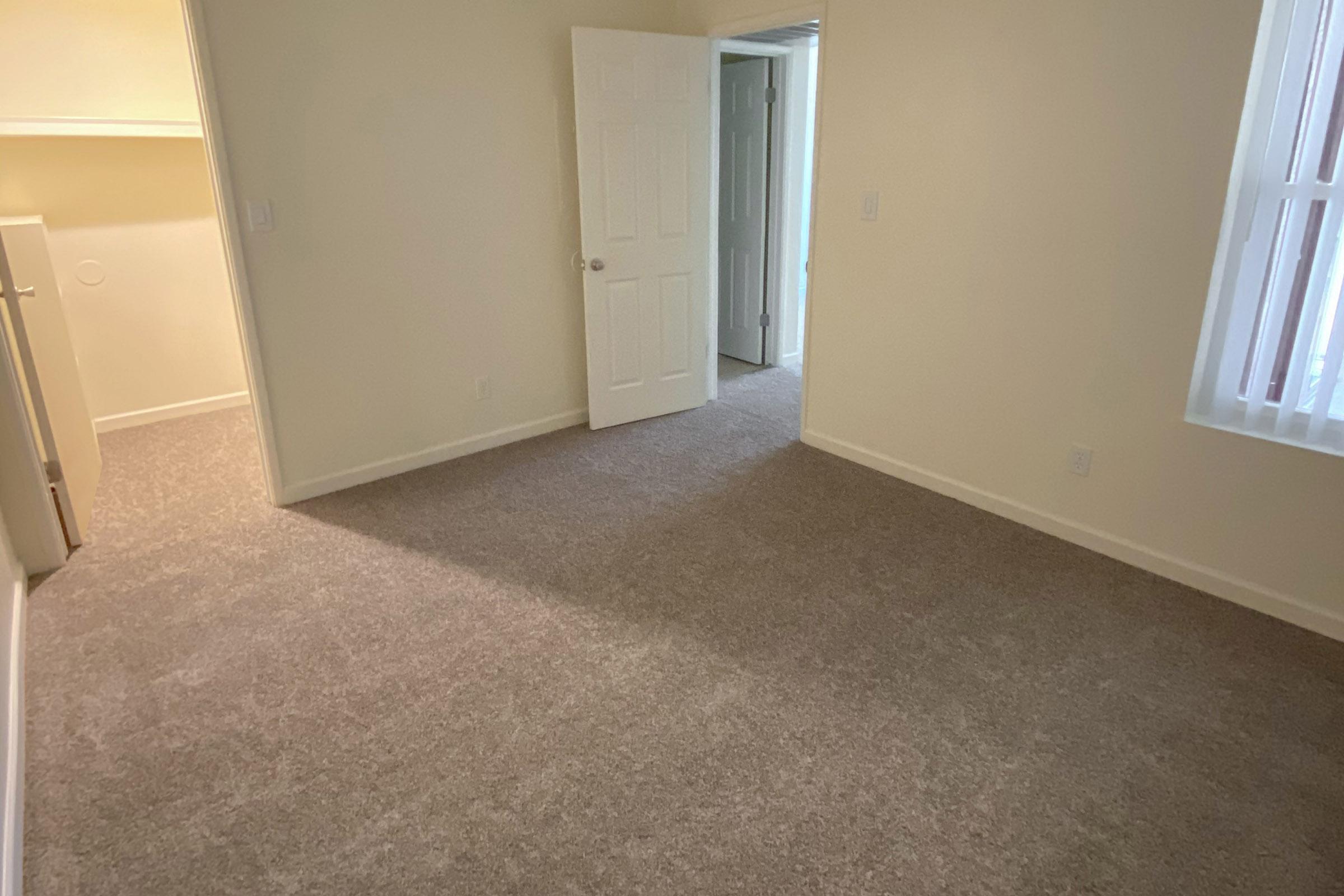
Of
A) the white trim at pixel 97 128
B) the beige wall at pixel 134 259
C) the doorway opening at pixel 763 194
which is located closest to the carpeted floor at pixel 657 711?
the beige wall at pixel 134 259

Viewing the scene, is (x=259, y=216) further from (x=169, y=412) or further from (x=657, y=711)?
(x=657, y=711)

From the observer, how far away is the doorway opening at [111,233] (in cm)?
347

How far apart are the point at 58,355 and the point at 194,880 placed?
2.74m

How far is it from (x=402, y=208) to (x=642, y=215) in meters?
1.18

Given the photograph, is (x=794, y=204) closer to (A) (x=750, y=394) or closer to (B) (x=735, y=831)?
(A) (x=750, y=394)

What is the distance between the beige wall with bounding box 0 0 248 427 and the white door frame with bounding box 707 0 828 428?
8.31 feet

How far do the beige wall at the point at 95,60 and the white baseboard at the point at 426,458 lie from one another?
2049 millimetres

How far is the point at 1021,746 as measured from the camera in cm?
207

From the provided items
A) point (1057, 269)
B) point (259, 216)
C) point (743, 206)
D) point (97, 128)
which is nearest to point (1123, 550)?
point (1057, 269)

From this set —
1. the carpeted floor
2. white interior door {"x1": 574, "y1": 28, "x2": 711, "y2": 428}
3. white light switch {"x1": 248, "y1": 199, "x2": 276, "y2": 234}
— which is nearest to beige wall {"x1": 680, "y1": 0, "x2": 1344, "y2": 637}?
the carpeted floor

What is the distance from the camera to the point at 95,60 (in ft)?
13.0

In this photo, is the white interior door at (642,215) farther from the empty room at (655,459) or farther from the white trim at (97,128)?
the white trim at (97,128)

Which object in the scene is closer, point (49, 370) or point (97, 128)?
point (49, 370)

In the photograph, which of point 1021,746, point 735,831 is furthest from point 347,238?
point 1021,746
